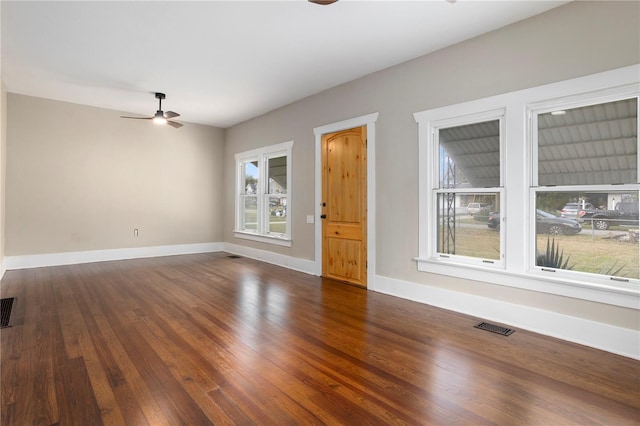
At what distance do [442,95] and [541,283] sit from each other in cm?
223

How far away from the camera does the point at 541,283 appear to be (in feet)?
10.2

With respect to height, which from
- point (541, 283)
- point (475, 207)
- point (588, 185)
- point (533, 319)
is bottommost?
point (533, 319)

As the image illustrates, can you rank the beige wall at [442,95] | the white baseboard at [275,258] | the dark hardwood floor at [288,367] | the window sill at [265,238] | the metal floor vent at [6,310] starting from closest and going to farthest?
the dark hardwood floor at [288,367]
the beige wall at [442,95]
the metal floor vent at [6,310]
the white baseboard at [275,258]
the window sill at [265,238]

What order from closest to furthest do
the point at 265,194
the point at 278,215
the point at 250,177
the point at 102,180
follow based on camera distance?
1. the point at 102,180
2. the point at 278,215
3. the point at 265,194
4. the point at 250,177

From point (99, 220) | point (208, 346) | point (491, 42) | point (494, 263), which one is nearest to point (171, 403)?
point (208, 346)

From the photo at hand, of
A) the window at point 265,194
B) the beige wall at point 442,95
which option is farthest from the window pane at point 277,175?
the beige wall at point 442,95

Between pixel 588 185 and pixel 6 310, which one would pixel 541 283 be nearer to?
pixel 588 185

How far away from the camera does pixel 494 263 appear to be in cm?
351

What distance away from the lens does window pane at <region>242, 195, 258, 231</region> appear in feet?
24.4

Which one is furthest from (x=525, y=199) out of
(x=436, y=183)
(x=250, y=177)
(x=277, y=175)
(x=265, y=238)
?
(x=250, y=177)

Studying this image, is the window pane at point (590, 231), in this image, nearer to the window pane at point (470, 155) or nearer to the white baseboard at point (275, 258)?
the window pane at point (470, 155)

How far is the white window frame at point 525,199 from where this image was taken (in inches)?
108

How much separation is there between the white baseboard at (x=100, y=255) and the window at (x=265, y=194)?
1110mm

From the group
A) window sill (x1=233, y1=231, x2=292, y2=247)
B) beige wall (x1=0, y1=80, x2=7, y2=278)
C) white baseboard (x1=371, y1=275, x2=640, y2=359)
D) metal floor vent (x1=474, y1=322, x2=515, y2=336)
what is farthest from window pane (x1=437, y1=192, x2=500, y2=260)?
beige wall (x1=0, y1=80, x2=7, y2=278)
